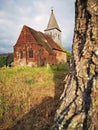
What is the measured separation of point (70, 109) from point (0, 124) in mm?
2627

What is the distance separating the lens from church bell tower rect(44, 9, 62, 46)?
6337cm

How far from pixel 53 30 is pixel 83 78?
59.8 m

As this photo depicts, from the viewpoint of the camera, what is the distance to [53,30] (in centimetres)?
6375

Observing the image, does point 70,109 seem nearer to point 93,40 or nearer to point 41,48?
point 93,40

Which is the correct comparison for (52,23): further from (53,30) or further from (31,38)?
(31,38)

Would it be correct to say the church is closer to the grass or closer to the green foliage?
the green foliage

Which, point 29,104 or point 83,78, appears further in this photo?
point 29,104

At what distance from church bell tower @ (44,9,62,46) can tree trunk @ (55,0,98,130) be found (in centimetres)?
5814

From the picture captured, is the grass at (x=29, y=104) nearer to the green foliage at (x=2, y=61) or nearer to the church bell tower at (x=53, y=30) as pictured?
the green foliage at (x=2, y=61)

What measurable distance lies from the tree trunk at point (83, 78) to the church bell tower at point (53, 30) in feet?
191

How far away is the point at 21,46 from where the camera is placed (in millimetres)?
45156

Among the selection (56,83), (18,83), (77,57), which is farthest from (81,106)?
(18,83)

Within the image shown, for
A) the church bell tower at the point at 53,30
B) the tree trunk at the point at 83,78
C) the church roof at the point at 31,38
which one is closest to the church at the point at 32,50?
the church roof at the point at 31,38

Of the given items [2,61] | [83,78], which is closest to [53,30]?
[2,61]
